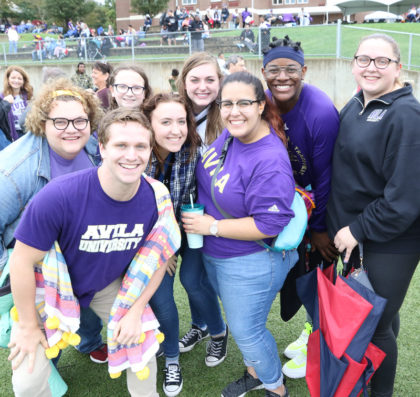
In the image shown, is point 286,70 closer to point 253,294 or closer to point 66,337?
point 253,294

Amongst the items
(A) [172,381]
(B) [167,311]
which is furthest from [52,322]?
(A) [172,381]

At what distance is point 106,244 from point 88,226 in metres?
0.16

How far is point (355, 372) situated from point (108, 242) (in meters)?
1.62

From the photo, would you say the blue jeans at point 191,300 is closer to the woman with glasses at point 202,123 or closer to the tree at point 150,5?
the woman with glasses at point 202,123

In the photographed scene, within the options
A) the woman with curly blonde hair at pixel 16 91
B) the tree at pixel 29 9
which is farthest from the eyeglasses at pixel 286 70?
the tree at pixel 29 9

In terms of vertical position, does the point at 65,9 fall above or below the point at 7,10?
below

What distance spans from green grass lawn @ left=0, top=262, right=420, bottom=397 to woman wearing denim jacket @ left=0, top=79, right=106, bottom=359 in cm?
128

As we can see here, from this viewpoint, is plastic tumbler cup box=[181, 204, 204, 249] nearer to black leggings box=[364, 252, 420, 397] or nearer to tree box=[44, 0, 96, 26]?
black leggings box=[364, 252, 420, 397]

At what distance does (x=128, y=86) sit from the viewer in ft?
10.5

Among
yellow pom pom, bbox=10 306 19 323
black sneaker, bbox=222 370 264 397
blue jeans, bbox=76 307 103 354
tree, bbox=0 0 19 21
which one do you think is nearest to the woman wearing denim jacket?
yellow pom pom, bbox=10 306 19 323

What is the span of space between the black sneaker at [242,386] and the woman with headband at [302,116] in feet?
4.13

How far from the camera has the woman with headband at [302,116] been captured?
254cm

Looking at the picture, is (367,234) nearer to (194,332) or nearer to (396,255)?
(396,255)

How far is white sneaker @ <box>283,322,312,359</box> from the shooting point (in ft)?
10.6
